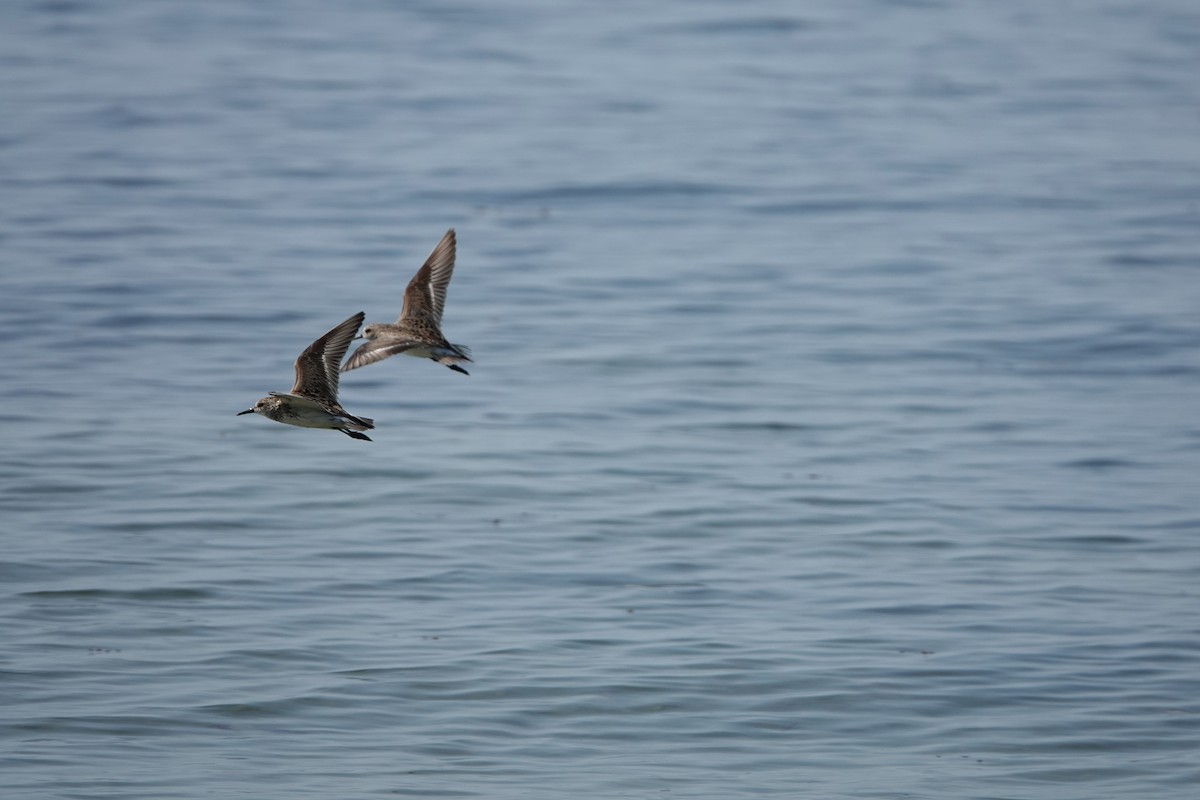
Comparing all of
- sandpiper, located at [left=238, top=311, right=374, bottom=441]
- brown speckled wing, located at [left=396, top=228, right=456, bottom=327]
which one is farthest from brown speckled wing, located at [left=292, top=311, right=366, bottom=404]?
brown speckled wing, located at [left=396, top=228, right=456, bottom=327]

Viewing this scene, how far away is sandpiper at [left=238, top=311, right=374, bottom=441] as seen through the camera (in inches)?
345

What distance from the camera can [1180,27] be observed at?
3186cm

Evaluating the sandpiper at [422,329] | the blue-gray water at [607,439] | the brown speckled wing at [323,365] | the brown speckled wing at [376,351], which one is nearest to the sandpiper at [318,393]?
the brown speckled wing at [323,365]

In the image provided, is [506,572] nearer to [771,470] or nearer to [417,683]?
[417,683]

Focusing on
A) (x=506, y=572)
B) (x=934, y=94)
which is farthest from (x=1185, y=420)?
(x=934, y=94)

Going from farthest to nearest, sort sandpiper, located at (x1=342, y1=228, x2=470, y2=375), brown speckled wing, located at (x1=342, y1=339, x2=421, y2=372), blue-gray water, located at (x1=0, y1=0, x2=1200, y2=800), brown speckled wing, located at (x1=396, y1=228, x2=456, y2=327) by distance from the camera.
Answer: blue-gray water, located at (x1=0, y1=0, x2=1200, y2=800) → brown speckled wing, located at (x1=396, y1=228, x2=456, y2=327) → sandpiper, located at (x1=342, y1=228, x2=470, y2=375) → brown speckled wing, located at (x1=342, y1=339, x2=421, y2=372)

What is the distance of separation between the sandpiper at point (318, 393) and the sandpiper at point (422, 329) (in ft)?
0.37

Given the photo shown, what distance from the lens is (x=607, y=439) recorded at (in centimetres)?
1477

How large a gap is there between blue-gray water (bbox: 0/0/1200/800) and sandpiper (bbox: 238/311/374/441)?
1988 mm

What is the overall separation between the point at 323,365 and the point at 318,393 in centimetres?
16

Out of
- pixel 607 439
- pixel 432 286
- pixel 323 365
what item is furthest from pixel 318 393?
pixel 607 439

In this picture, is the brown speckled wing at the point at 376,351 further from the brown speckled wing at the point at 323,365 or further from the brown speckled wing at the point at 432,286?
the brown speckled wing at the point at 432,286

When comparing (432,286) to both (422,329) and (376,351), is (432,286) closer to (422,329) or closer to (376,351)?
(422,329)

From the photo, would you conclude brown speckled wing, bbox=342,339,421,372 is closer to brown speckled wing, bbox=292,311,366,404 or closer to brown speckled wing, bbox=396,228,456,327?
brown speckled wing, bbox=292,311,366,404
